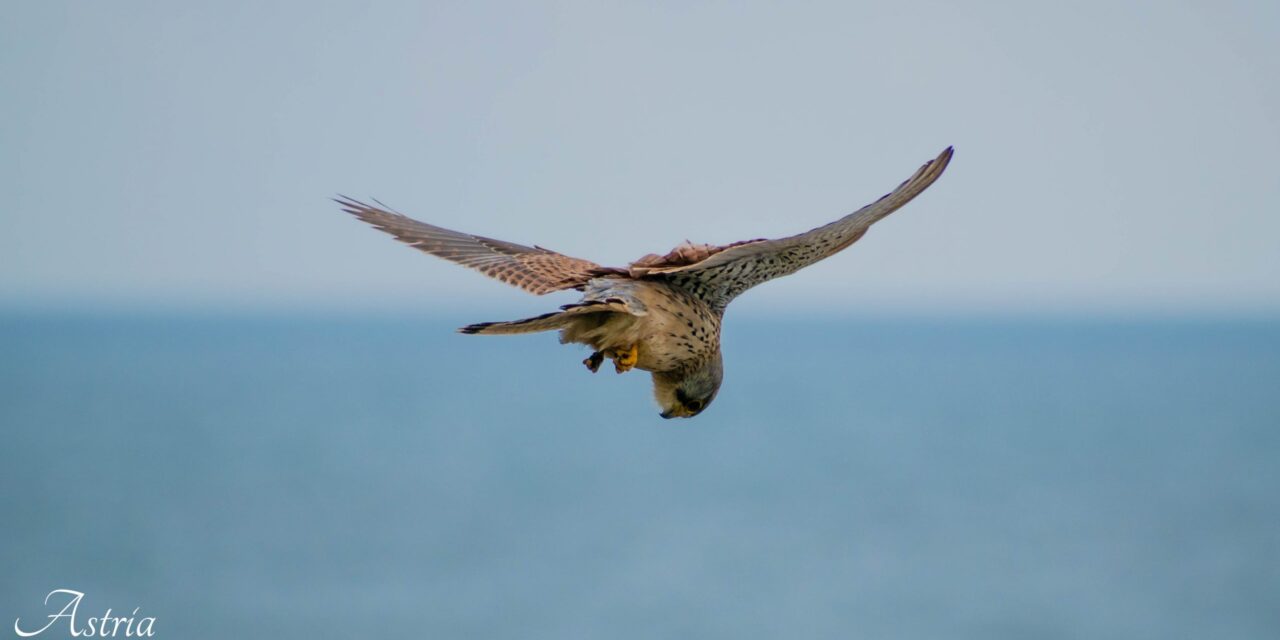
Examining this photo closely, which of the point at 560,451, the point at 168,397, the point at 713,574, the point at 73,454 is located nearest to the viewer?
the point at 713,574

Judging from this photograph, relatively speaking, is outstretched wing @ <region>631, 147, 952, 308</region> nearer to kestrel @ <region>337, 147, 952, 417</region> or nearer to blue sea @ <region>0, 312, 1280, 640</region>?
kestrel @ <region>337, 147, 952, 417</region>

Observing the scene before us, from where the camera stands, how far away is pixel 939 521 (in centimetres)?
8519

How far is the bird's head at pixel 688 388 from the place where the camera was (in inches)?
284

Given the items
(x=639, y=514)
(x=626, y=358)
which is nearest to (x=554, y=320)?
(x=626, y=358)

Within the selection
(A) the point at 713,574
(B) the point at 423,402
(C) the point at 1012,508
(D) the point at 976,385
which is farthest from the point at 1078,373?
(A) the point at 713,574

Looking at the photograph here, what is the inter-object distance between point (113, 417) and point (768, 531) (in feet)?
199

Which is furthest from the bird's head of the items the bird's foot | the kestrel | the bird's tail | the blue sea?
the blue sea

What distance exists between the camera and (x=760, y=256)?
701 centimetres

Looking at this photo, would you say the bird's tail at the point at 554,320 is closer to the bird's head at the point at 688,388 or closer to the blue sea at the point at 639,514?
the bird's head at the point at 688,388

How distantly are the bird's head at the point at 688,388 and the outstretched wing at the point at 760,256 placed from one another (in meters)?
0.35

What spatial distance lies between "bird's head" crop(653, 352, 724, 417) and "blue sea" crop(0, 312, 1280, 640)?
52.4 metres

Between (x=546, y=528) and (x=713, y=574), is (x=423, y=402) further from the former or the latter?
(x=713, y=574)

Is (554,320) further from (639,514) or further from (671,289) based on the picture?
(639,514)

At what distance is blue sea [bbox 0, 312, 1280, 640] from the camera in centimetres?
6269
